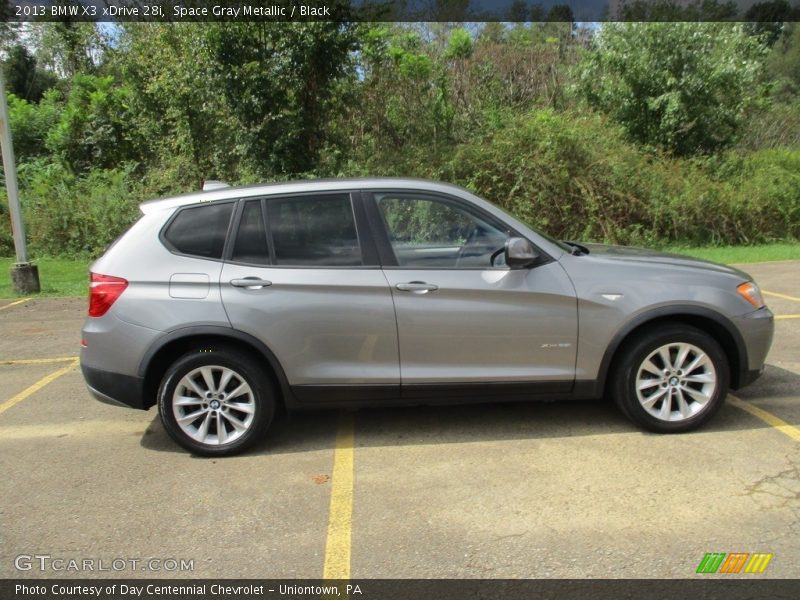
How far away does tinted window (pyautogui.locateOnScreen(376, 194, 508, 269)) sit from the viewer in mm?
4379

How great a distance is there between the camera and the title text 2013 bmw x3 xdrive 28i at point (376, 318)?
4219 mm

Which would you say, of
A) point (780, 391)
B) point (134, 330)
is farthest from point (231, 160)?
point (780, 391)

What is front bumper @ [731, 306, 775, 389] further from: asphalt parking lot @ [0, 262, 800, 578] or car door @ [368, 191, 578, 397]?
car door @ [368, 191, 578, 397]

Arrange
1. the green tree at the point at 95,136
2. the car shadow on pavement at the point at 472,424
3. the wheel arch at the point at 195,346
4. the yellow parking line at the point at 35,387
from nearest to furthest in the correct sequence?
1. the wheel arch at the point at 195,346
2. the car shadow on pavement at the point at 472,424
3. the yellow parking line at the point at 35,387
4. the green tree at the point at 95,136

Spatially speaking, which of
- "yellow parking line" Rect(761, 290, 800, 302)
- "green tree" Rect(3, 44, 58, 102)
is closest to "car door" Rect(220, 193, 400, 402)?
"yellow parking line" Rect(761, 290, 800, 302)

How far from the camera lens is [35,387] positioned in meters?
5.98

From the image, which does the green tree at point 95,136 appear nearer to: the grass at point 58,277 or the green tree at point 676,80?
the grass at point 58,277

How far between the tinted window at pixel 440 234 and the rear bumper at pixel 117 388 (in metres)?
1.92

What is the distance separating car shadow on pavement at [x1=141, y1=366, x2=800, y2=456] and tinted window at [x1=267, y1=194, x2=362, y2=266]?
1.27 m

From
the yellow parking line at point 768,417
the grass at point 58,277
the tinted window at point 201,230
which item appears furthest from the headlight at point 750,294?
the grass at point 58,277

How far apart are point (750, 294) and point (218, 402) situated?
3657 millimetres

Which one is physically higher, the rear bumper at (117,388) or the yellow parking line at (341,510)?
the rear bumper at (117,388)

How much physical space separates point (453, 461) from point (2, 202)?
16904 millimetres

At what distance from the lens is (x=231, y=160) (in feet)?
50.4
